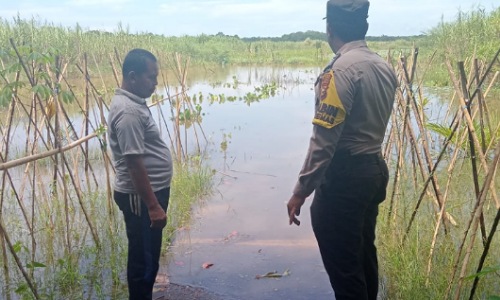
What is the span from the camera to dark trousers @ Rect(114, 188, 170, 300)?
7.82 feet

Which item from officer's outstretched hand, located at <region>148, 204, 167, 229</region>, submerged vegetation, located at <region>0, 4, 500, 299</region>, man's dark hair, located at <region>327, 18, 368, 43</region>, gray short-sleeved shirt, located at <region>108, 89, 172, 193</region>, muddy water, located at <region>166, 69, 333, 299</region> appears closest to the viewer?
man's dark hair, located at <region>327, 18, 368, 43</region>

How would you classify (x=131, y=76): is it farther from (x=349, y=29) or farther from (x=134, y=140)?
(x=349, y=29)

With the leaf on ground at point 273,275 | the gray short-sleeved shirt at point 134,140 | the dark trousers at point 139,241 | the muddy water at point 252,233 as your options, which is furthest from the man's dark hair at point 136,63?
the leaf on ground at point 273,275

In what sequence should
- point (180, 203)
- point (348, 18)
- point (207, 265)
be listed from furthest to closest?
1. point (180, 203)
2. point (207, 265)
3. point (348, 18)

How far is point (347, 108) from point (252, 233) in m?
2.49

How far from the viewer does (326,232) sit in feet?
7.20

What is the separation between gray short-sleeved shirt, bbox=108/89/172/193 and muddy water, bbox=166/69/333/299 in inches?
45.6

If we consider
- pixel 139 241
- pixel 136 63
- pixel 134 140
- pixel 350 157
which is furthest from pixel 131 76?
pixel 350 157

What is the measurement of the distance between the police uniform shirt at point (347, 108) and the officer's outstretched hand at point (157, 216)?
72 centimetres

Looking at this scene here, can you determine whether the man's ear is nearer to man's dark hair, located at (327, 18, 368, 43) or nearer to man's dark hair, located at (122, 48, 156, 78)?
man's dark hair, located at (122, 48, 156, 78)

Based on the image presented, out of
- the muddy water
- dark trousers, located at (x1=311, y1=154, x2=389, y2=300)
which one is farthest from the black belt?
the muddy water

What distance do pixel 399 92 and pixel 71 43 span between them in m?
14.8

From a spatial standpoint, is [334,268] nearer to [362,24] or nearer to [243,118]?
[362,24]

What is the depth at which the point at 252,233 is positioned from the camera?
14.0 ft
